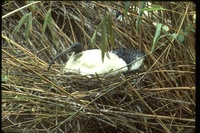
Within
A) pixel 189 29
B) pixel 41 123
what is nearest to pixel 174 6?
pixel 189 29

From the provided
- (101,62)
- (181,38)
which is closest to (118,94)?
(101,62)

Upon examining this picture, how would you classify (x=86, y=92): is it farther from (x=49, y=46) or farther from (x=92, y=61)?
(x=49, y=46)

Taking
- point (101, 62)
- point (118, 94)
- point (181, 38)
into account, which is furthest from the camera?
point (101, 62)

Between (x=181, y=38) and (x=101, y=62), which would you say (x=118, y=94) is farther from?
(x=181, y=38)

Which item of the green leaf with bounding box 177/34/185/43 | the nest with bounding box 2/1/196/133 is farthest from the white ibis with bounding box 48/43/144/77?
the green leaf with bounding box 177/34/185/43

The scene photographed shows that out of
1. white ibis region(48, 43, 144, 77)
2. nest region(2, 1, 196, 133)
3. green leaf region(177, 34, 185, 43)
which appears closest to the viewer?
green leaf region(177, 34, 185, 43)

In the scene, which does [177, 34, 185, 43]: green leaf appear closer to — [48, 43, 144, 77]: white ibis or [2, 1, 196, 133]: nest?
[2, 1, 196, 133]: nest

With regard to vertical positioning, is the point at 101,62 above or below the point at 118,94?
above

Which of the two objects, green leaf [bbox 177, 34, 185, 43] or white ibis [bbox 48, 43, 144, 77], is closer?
green leaf [bbox 177, 34, 185, 43]
